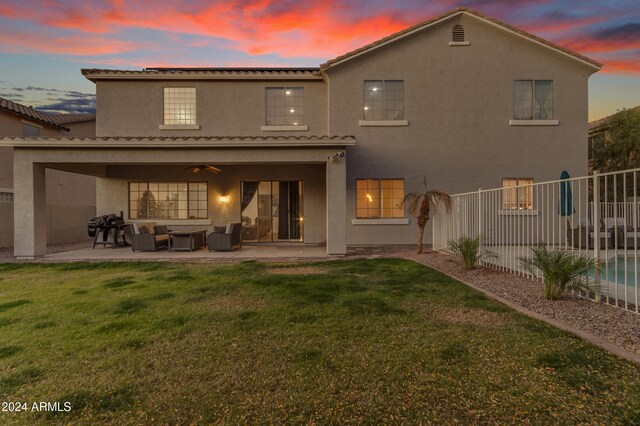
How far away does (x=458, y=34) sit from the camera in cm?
1295

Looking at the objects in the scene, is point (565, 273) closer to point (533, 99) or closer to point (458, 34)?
point (533, 99)

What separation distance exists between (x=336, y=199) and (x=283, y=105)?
593cm

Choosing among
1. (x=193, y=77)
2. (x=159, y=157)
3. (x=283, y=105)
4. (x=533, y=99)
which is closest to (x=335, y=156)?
(x=283, y=105)

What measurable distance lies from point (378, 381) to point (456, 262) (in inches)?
271

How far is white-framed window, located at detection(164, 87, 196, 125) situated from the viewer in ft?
45.5

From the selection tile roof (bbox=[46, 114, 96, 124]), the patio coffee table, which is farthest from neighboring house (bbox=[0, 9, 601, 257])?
tile roof (bbox=[46, 114, 96, 124])

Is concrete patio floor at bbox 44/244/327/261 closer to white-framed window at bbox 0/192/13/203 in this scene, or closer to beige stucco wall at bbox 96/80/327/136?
beige stucco wall at bbox 96/80/327/136

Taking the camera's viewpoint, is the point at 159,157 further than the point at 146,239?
No

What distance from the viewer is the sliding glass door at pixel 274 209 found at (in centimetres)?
1411

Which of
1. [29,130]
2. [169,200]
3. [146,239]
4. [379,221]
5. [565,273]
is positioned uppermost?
[29,130]

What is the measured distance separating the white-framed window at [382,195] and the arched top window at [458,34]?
617cm

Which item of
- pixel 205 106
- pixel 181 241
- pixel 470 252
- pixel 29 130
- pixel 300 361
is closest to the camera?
pixel 300 361

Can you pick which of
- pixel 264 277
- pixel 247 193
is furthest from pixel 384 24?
pixel 264 277

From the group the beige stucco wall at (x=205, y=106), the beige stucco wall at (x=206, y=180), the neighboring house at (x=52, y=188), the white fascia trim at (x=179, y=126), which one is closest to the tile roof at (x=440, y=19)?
the beige stucco wall at (x=205, y=106)
